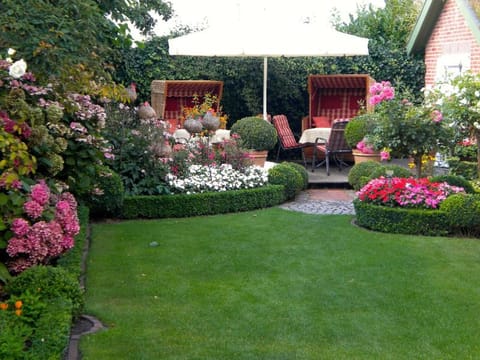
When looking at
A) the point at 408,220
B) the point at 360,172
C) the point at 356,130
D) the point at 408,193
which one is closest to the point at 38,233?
the point at 408,220

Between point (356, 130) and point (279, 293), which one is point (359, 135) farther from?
point (279, 293)

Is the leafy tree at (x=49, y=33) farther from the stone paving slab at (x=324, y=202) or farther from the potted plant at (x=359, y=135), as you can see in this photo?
the potted plant at (x=359, y=135)

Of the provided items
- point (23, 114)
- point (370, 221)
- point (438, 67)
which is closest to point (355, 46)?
point (438, 67)

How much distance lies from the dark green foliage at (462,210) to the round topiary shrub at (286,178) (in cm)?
283

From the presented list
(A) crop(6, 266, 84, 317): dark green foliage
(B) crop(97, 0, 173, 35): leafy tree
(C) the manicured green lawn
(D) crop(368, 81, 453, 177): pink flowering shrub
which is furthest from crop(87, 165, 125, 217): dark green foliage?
(A) crop(6, 266, 84, 317): dark green foliage

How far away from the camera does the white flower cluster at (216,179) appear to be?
31.7 feet

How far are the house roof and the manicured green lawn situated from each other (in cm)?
629

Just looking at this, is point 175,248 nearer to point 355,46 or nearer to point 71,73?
point 71,73

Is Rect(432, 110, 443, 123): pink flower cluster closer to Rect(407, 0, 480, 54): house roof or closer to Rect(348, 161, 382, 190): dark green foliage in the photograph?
Rect(348, 161, 382, 190): dark green foliage

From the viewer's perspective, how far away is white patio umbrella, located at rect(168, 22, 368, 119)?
38.6ft

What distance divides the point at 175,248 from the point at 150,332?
2567 millimetres

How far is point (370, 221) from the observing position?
841 cm

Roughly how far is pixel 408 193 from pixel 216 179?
284 centimetres

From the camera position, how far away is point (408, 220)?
322 inches
